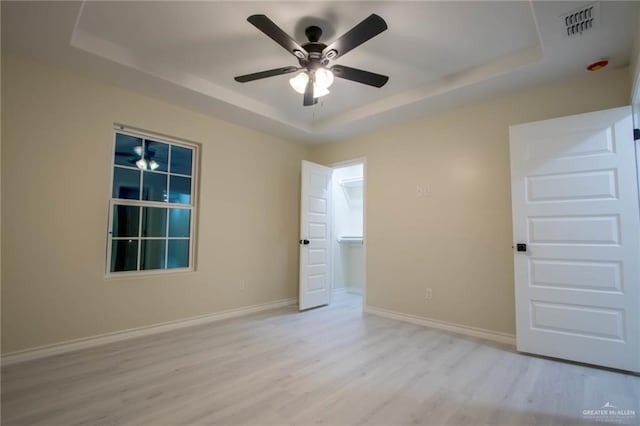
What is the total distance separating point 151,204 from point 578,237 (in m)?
4.16

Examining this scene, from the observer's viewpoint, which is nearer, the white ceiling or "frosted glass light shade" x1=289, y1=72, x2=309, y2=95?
the white ceiling

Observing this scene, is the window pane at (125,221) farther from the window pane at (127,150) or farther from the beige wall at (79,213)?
the window pane at (127,150)

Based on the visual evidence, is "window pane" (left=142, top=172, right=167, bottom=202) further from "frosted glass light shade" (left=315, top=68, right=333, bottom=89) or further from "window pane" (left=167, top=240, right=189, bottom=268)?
"frosted glass light shade" (left=315, top=68, right=333, bottom=89)

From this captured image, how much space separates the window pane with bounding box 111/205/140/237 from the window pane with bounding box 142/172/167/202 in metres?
0.19

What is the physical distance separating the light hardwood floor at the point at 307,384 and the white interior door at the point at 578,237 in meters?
0.25

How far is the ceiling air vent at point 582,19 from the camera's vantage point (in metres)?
2.03

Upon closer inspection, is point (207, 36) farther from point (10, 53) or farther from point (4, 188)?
point (4, 188)

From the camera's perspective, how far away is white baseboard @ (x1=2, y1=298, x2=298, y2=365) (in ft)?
8.19

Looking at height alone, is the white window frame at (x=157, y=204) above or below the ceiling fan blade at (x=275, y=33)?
below

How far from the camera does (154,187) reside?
3400 millimetres

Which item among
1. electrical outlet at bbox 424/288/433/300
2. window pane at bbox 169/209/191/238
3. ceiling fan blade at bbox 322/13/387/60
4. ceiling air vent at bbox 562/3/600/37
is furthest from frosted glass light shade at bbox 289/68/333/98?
electrical outlet at bbox 424/288/433/300

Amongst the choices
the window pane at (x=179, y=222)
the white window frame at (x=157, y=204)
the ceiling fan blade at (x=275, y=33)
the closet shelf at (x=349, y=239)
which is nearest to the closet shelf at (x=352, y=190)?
the closet shelf at (x=349, y=239)

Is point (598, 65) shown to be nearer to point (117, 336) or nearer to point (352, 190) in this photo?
point (352, 190)

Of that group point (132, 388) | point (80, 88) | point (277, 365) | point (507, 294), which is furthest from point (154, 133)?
point (507, 294)
